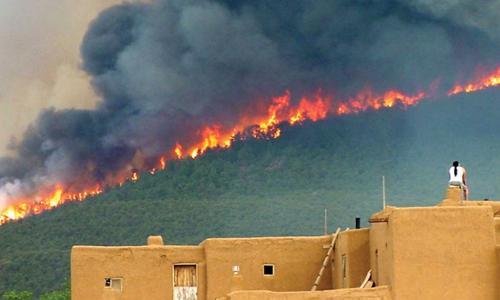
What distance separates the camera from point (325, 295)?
41.1m

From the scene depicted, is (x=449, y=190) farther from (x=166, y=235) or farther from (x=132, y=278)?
(x=166, y=235)

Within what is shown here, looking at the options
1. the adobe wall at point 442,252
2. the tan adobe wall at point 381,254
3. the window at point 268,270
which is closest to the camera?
the adobe wall at point 442,252

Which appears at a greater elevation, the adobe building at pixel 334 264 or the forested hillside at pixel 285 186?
the forested hillside at pixel 285 186

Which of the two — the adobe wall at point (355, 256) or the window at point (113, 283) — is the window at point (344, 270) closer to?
the adobe wall at point (355, 256)

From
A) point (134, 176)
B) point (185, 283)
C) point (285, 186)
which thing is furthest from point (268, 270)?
point (134, 176)

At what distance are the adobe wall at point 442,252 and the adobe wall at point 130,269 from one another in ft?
37.8

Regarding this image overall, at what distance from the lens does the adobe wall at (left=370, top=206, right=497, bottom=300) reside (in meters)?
39.8

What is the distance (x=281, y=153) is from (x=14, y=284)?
108 ft

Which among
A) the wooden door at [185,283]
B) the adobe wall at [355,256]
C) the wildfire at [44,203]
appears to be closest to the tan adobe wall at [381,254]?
the adobe wall at [355,256]

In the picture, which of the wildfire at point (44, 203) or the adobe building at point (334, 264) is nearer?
the adobe building at point (334, 264)

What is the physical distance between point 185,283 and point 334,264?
566cm

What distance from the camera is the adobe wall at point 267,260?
49062 mm

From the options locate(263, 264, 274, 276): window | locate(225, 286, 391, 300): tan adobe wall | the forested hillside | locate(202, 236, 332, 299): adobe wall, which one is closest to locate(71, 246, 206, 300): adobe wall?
locate(202, 236, 332, 299): adobe wall

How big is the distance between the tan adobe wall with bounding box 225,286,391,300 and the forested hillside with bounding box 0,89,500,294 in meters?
54.9
